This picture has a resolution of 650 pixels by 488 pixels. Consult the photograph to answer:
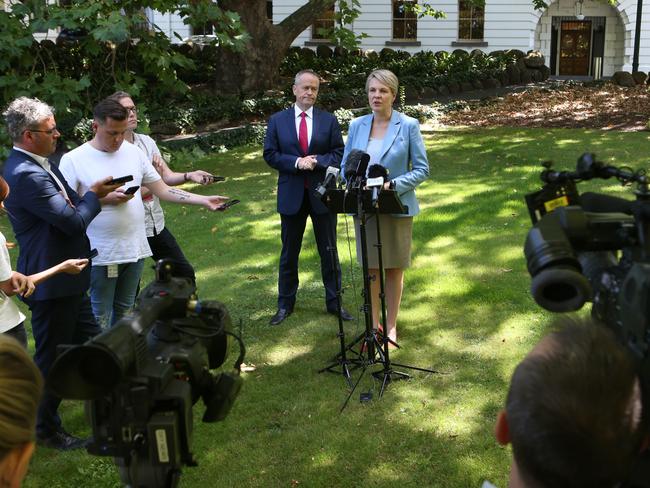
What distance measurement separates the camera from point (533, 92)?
79.4ft

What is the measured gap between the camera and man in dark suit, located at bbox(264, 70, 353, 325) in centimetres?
665

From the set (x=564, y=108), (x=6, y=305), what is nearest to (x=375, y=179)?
(x=6, y=305)

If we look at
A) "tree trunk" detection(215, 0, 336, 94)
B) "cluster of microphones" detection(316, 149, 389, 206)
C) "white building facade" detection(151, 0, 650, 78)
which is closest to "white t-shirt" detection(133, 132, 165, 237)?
"cluster of microphones" detection(316, 149, 389, 206)

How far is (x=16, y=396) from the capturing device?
67.2 inches

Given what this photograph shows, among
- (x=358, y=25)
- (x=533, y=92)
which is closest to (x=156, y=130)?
(x=533, y=92)

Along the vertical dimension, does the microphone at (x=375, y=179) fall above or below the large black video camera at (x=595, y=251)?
below

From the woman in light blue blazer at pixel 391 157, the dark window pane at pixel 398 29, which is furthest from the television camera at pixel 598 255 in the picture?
the dark window pane at pixel 398 29

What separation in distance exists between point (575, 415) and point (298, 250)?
5.38 metres

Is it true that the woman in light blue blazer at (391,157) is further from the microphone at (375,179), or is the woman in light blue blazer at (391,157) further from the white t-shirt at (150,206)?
the white t-shirt at (150,206)

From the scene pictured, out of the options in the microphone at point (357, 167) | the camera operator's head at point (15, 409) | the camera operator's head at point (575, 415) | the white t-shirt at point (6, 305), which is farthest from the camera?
the microphone at point (357, 167)

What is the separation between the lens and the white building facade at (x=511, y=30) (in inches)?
1382

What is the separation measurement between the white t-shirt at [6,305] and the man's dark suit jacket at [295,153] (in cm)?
283

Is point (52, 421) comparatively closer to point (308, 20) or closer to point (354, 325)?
point (354, 325)

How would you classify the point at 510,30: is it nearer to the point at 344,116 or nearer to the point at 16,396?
the point at 344,116
